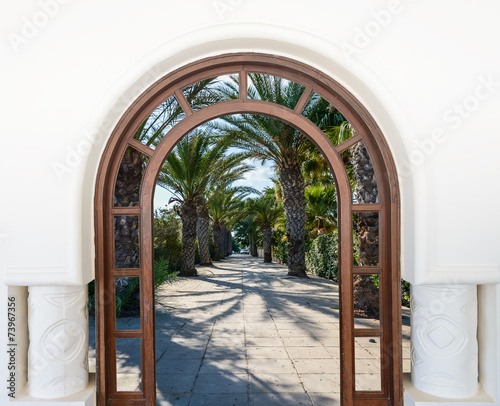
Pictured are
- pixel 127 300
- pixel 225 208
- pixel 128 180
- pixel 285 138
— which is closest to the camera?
pixel 127 300

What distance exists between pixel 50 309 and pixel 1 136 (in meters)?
1.32

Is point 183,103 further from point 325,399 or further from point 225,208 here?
point 225,208

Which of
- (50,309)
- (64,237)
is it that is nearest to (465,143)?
(64,237)

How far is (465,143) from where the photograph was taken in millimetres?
2551

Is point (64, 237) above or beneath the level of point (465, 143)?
beneath

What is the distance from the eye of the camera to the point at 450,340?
253cm

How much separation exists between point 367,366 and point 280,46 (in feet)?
13.0

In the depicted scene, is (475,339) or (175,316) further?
(175,316)

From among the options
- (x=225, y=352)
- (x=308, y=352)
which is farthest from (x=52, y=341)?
(x=308, y=352)

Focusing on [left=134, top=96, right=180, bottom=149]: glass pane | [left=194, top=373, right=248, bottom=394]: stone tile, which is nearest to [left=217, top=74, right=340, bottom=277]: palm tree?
[left=134, top=96, right=180, bottom=149]: glass pane

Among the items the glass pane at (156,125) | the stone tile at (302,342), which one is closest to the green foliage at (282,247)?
the glass pane at (156,125)

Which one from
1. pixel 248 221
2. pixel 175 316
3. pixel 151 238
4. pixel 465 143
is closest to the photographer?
pixel 465 143

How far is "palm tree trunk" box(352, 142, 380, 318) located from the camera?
7.04m

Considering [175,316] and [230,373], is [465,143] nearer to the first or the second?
[230,373]
